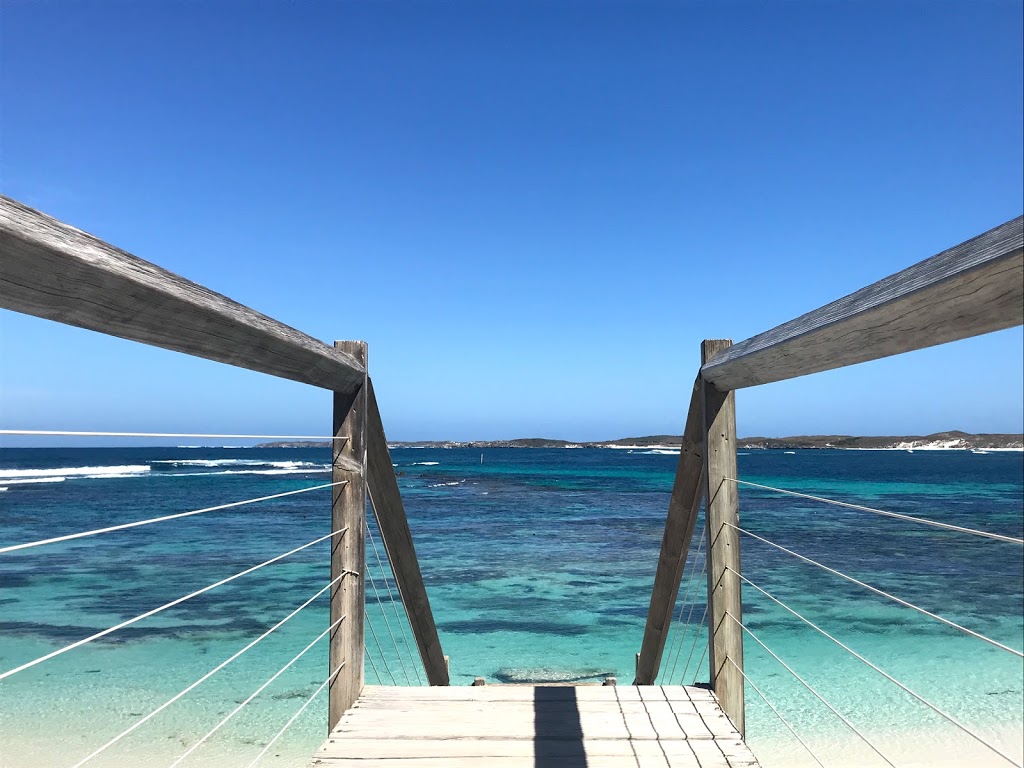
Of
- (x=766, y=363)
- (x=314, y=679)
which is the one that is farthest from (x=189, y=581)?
(x=766, y=363)

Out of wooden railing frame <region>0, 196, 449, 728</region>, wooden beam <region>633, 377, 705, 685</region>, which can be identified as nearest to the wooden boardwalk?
wooden railing frame <region>0, 196, 449, 728</region>

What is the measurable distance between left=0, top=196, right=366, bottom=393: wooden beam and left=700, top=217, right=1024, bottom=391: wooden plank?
97 cm

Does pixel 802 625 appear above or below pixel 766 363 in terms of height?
below

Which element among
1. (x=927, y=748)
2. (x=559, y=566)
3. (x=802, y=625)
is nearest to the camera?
(x=927, y=748)

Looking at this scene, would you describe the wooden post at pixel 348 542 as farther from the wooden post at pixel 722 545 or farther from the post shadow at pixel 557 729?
the wooden post at pixel 722 545

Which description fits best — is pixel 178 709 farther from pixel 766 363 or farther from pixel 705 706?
pixel 766 363

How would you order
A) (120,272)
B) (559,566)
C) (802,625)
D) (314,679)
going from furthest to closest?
(559,566)
(802,625)
(314,679)
(120,272)

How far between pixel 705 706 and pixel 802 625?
18.8ft

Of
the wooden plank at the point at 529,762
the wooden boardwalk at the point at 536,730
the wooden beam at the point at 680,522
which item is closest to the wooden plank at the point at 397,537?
the wooden boardwalk at the point at 536,730

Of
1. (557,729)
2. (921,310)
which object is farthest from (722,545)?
(921,310)

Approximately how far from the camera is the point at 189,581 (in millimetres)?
9297

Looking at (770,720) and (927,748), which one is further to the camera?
(770,720)

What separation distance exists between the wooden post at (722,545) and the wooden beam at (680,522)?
0.26ft

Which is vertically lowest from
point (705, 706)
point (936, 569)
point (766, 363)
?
point (936, 569)
